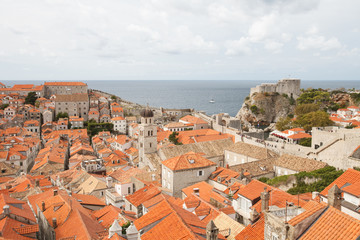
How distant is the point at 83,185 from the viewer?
31656 millimetres

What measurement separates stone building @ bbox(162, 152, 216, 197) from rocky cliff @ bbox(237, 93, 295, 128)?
166ft

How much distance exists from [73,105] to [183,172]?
6984 cm

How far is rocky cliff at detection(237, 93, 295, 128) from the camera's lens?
7562cm

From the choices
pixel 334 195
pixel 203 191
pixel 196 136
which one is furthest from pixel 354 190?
pixel 196 136

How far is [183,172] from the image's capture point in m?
25.7

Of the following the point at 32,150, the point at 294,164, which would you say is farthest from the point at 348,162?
the point at 32,150

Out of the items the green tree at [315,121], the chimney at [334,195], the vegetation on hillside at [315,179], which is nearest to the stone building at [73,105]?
the green tree at [315,121]

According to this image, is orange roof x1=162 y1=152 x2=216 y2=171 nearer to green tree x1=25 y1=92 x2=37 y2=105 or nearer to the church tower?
the church tower

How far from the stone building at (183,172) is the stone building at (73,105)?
222 ft

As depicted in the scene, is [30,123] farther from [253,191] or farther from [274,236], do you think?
[274,236]

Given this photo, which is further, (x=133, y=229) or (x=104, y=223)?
(x=104, y=223)

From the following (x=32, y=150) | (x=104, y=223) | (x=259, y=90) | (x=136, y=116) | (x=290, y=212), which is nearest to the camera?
(x=290, y=212)

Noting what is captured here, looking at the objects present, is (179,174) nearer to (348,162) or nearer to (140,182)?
(140,182)

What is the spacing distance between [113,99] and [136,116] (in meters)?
20.6
